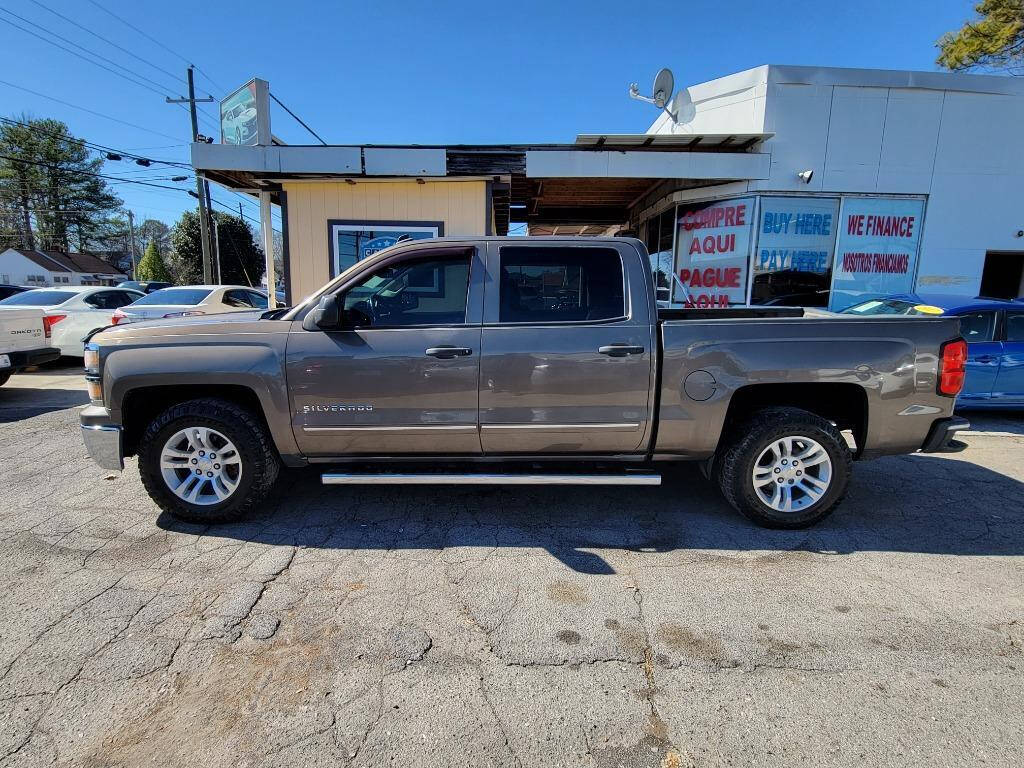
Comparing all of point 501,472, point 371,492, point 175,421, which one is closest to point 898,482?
point 501,472

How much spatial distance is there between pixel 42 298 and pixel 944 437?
13.8 meters

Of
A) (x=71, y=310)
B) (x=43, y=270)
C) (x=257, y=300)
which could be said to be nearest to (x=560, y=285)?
(x=257, y=300)

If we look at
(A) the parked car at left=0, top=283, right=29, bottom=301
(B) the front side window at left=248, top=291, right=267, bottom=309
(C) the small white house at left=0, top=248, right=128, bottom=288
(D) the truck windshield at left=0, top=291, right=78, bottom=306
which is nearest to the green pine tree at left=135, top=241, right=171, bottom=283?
(C) the small white house at left=0, top=248, right=128, bottom=288

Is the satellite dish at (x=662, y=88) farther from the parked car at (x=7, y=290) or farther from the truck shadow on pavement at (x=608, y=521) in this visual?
the parked car at (x=7, y=290)

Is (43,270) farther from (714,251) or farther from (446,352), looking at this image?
(446,352)

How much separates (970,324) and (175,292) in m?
12.4

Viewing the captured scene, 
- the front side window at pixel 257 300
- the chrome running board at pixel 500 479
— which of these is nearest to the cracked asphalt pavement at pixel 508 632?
the chrome running board at pixel 500 479

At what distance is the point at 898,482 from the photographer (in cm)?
468

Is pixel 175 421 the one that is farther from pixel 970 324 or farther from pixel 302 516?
pixel 970 324

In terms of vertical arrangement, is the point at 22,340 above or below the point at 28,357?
above

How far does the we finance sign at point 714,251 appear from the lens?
9266mm

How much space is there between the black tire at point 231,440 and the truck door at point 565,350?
59.4 inches

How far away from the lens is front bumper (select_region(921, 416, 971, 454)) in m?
3.56

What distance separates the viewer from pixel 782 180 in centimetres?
888
